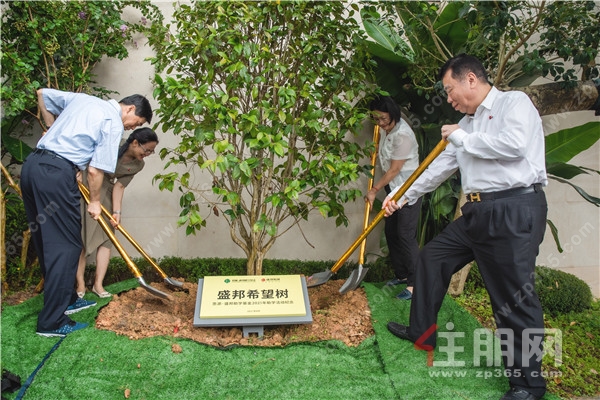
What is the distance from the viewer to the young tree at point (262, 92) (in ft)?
11.1

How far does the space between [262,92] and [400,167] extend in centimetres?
134

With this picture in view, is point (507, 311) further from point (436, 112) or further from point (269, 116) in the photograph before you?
point (436, 112)

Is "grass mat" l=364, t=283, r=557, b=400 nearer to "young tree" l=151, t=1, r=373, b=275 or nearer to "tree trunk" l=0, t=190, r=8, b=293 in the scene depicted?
"young tree" l=151, t=1, r=373, b=275

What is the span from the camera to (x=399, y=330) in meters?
3.46

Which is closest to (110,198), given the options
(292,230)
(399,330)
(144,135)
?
(144,135)

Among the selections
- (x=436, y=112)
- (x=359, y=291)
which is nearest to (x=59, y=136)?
(x=359, y=291)

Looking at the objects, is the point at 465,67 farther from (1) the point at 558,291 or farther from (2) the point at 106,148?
(1) the point at 558,291

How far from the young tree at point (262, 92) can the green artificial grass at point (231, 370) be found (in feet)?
3.09

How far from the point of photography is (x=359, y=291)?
418 cm

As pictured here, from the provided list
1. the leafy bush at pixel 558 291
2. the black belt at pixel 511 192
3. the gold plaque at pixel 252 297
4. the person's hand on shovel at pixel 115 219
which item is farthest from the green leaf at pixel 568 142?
the person's hand on shovel at pixel 115 219

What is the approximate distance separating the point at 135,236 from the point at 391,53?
3121 millimetres

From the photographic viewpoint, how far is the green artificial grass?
9.20 feet

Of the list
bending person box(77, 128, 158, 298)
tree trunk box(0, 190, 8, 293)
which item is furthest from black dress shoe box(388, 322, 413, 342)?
tree trunk box(0, 190, 8, 293)

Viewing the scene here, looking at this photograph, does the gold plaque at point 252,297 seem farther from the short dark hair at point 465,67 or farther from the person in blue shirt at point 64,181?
the short dark hair at point 465,67
